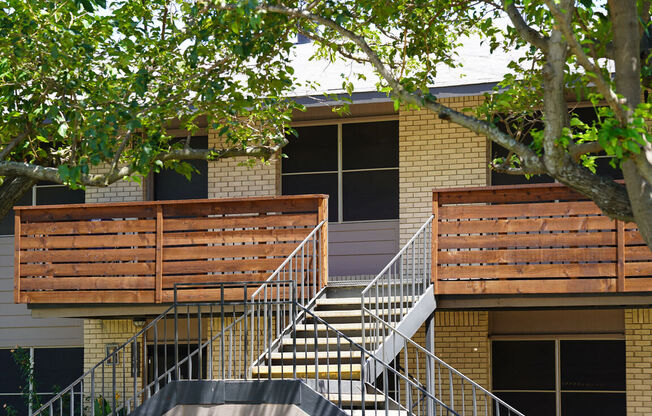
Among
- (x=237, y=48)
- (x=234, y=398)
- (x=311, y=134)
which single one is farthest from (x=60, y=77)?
(x=311, y=134)

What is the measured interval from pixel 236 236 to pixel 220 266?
465 millimetres

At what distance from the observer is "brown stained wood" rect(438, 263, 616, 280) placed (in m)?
13.3

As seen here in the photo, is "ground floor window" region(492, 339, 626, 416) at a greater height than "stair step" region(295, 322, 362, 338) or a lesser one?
lesser

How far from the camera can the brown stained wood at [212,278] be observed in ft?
46.9

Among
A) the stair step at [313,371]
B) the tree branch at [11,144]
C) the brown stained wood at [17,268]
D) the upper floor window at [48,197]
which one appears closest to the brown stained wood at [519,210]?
the stair step at [313,371]

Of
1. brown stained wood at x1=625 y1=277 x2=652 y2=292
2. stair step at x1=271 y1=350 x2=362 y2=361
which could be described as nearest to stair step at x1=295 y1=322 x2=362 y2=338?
stair step at x1=271 y1=350 x2=362 y2=361

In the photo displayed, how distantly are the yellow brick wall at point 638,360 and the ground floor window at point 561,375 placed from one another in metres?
0.47

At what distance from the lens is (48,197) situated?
18.4m

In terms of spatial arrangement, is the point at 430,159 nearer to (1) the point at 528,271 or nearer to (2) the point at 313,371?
(1) the point at 528,271

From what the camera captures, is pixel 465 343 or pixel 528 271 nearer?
pixel 528 271

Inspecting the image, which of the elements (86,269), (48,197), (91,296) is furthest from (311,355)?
(48,197)

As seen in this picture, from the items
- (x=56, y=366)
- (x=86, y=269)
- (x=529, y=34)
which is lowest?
(x=56, y=366)

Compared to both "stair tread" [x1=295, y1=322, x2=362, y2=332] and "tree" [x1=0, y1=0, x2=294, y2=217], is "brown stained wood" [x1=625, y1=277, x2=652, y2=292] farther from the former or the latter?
"tree" [x1=0, y1=0, x2=294, y2=217]

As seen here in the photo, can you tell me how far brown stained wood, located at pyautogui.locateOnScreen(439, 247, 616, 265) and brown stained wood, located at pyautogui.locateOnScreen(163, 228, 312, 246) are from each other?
2027 mm
